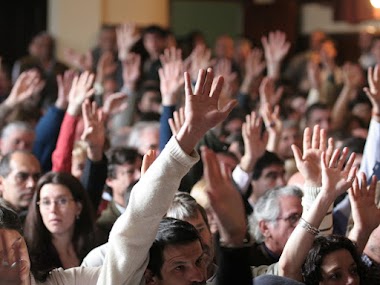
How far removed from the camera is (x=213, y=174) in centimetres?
277

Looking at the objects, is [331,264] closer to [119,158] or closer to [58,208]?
[58,208]

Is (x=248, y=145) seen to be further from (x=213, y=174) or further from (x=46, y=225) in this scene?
(x=213, y=174)

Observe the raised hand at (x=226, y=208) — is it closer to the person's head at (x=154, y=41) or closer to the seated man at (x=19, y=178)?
the seated man at (x=19, y=178)

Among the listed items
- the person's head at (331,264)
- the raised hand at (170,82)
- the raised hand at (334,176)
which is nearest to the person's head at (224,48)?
the raised hand at (170,82)

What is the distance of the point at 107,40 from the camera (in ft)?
33.8

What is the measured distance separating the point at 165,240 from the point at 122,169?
80.5 inches

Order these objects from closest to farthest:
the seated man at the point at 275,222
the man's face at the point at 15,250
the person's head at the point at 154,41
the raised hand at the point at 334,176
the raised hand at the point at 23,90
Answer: the man's face at the point at 15,250 → the raised hand at the point at 334,176 → the seated man at the point at 275,222 → the raised hand at the point at 23,90 → the person's head at the point at 154,41

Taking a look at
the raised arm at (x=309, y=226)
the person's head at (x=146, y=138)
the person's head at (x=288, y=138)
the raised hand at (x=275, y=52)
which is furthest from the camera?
the raised hand at (x=275, y=52)


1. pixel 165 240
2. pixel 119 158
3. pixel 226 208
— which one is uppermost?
pixel 226 208

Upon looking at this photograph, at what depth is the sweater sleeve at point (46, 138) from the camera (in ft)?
18.7

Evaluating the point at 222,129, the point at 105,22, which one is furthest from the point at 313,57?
the point at 222,129

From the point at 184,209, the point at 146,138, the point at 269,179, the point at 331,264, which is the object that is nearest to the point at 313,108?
the point at 146,138

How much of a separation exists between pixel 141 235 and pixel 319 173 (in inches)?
41.1

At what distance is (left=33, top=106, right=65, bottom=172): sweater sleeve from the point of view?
18.7ft
